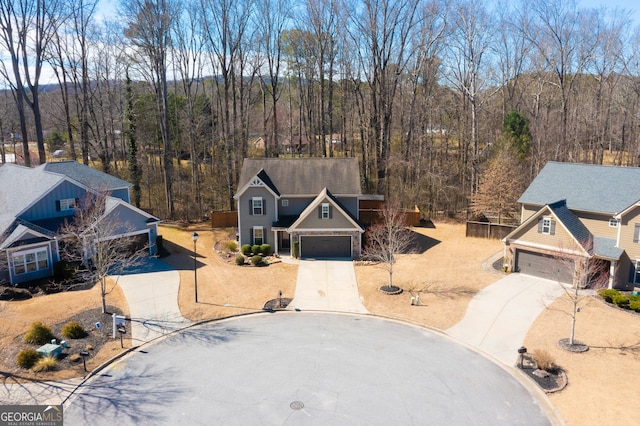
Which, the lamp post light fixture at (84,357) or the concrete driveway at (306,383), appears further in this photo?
the lamp post light fixture at (84,357)

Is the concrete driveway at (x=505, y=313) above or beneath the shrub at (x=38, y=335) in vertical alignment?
beneath

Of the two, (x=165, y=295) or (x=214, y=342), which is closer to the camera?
(x=214, y=342)

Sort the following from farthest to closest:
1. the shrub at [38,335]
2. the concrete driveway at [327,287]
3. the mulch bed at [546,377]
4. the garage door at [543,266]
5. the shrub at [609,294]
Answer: the garage door at [543,266], the concrete driveway at [327,287], the shrub at [609,294], the shrub at [38,335], the mulch bed at [546,377]

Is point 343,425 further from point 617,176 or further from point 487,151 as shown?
point 487,151

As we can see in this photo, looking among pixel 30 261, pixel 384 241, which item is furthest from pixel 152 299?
pixel 384 241

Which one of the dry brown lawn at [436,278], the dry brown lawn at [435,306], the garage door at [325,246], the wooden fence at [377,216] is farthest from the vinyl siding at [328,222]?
the wooden fence at [377,216]

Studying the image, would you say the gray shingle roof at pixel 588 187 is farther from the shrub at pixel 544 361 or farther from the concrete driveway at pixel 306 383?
the concrete driveway at pixel 306 383

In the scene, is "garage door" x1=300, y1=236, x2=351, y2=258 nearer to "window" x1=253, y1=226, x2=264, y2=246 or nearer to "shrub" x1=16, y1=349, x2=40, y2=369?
"window" x1=253, y1=226, x2=264, y2=246

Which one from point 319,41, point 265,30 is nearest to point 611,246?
point 319,41
